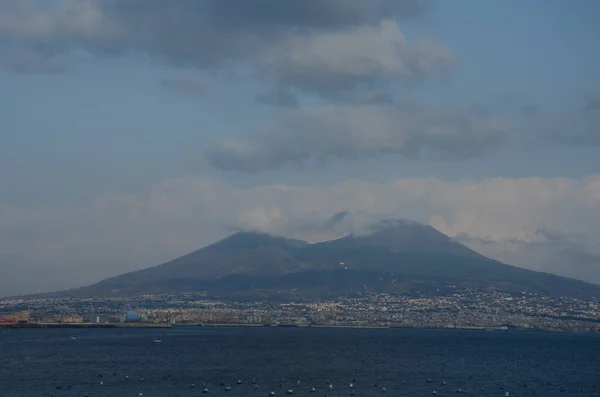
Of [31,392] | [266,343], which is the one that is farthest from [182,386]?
[266,343]

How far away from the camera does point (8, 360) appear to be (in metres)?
106

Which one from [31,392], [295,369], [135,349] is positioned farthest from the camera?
[135,349]

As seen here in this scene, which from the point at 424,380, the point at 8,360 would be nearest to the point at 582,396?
the point at 424,380

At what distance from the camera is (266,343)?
152875mm

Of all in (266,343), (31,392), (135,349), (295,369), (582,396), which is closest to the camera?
(31,392)

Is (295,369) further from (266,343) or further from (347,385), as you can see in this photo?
(266,343)

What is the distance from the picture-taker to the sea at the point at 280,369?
80.2 m

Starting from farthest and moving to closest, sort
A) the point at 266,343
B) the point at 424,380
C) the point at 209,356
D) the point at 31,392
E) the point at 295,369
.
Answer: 1. the point at 266,343
2. the point at 209,356
3. the point at 295,369
4. the point at 424,380
5. the point at 31,392

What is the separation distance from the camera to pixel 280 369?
99375 mm

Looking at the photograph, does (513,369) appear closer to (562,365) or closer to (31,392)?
(562,365)

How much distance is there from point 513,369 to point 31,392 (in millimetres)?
61771

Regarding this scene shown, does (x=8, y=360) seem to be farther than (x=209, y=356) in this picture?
No

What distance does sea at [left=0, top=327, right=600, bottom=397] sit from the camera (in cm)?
8025

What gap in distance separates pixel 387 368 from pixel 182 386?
105 ft
